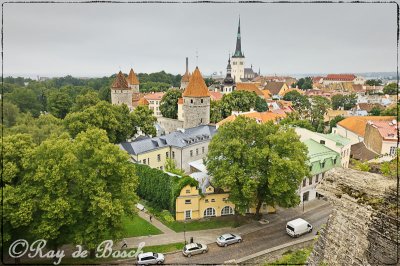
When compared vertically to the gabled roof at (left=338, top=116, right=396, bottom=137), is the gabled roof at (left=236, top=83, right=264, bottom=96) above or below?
above

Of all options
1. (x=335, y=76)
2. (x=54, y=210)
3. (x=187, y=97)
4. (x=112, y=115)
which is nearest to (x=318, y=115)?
(x=187, y=97)

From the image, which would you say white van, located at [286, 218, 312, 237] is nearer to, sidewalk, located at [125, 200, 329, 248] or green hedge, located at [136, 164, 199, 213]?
sidewalk, located at [125, 200, 329, 248]

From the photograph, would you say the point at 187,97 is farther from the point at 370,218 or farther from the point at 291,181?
the point at 370,218

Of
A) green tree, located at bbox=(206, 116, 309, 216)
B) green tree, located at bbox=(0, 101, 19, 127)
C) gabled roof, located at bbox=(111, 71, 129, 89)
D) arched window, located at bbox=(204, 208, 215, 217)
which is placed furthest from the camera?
gabled roof, located at bbox=(111, 71, 129, 89)

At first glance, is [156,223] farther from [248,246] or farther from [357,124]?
[357,124]

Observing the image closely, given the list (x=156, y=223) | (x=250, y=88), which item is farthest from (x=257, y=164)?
(x=250, y=88)

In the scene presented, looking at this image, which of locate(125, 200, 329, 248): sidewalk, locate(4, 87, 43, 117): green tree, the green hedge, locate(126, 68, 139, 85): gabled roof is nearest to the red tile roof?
locate(126, 68, 139, 85): gabled roof

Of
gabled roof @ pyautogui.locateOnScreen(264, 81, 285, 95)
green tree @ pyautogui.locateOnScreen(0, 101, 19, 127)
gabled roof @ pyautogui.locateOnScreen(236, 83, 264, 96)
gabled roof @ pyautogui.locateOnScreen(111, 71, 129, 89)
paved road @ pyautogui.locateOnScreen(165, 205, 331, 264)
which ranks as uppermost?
gabled roof @ pyautogui.locateOnScreen(264, 81, 285, 95)

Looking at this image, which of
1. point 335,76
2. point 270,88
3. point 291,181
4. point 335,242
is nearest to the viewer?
point 335,242
